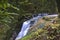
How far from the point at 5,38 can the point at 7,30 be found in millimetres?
532

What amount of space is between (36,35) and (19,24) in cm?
636

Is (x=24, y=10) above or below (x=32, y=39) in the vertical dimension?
below

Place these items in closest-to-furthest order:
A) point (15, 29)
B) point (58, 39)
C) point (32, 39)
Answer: point (58, 39)
point (32, 39)
point (15, 29)

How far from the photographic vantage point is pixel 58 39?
15.7ft

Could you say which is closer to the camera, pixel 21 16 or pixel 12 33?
pixel 12 33

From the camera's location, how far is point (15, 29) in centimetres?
1126

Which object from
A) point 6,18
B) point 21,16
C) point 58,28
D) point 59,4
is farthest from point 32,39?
point 21,16

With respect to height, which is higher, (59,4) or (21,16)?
(59,4)

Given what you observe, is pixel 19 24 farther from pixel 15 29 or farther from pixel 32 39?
pixel 32 39

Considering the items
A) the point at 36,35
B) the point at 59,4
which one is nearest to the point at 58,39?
the point at 36,35

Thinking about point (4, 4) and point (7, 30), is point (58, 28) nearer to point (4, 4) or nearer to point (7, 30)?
point (4, 4)

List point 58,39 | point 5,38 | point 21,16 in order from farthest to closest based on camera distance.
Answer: point 21,16 < point 5,38 < point 58,39

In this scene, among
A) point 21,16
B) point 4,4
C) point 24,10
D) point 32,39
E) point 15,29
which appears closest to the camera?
point 4,4


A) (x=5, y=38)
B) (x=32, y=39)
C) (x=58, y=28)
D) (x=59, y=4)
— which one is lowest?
(x=5, y=38)
